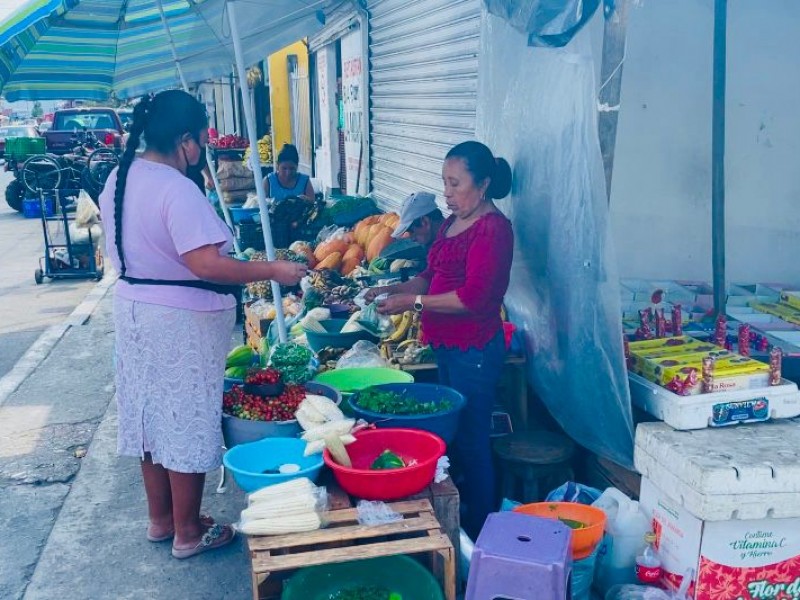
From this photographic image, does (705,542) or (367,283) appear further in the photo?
(367,283)

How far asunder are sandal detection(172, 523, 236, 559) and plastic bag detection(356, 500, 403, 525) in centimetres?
136

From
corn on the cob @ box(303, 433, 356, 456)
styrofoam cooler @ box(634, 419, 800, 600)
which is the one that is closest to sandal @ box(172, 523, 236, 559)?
corn on the cob @ box(303, 433, 356, 456)

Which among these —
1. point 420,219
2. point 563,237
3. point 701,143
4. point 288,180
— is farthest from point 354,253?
point 563,237

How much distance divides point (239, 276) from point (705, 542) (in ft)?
6.59

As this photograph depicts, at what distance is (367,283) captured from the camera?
5.93 metres

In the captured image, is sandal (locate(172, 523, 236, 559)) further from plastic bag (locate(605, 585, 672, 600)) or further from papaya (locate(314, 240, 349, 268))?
papaya (locate(314, 240, 349, 268))

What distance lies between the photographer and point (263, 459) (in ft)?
9.75

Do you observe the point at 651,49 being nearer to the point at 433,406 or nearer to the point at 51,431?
the point at 433,406

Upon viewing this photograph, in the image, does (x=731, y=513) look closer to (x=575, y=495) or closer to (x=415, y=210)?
(x=575, y=495)

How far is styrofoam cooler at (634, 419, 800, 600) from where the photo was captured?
2.58 meters

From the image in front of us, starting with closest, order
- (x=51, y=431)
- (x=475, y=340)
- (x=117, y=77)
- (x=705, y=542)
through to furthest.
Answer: (x=705, y=542) < (x=475, y=340) < (x=51, y=431) < (x=117, y=77)

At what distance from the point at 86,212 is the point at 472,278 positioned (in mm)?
8003

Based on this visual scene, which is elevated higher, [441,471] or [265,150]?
[265,150]

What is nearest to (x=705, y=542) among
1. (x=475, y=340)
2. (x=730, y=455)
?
(x=730, y=455)
